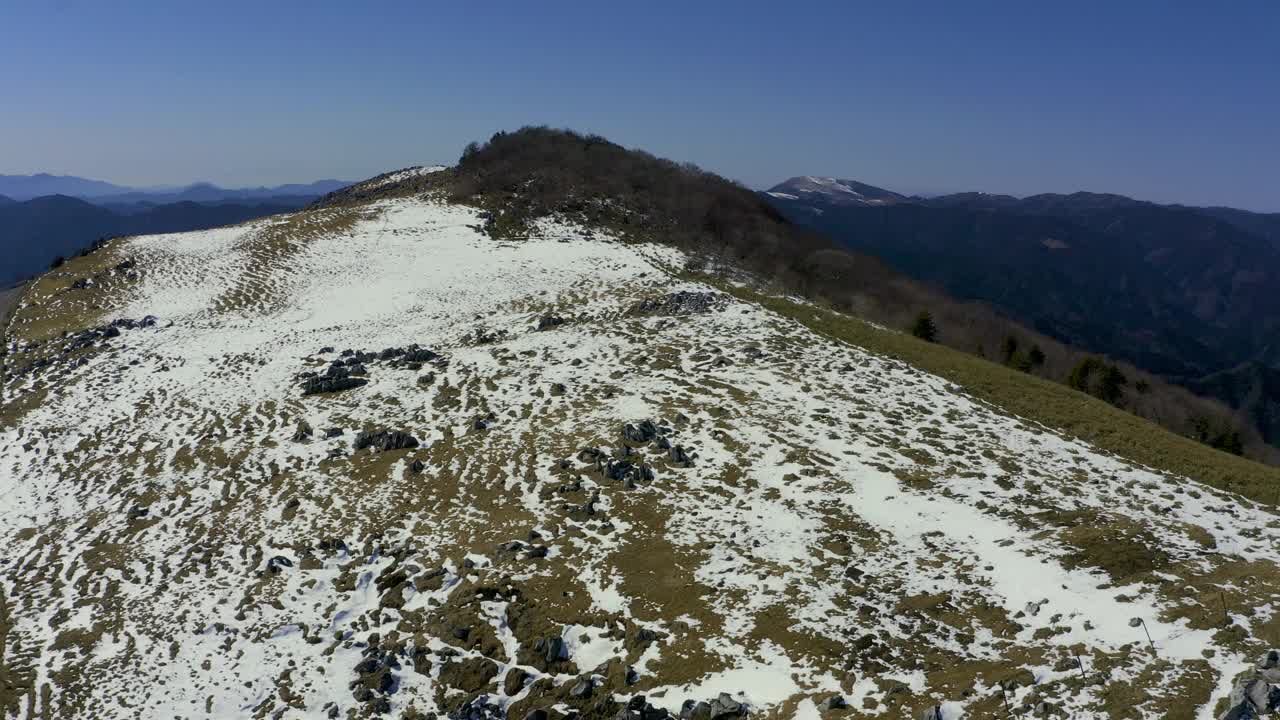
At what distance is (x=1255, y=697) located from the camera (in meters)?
8.81

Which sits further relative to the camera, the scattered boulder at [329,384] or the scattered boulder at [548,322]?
the scattered boulder at [548,322]

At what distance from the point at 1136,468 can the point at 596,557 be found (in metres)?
15.8

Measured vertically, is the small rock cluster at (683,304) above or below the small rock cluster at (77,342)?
above

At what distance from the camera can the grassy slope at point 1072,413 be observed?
18.1m

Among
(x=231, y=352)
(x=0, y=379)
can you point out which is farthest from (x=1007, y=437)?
(x=0, y=379)

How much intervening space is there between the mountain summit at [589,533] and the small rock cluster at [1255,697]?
0.21ft

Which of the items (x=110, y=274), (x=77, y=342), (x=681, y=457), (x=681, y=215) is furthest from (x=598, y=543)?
(x=110, y=274)

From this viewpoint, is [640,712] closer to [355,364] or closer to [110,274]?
[355,364]

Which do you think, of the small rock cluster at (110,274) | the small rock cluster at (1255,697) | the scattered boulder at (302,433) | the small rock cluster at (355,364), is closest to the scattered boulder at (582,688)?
the small rock cluster at (1255,697)

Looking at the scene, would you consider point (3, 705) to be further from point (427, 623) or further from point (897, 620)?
point (897, 620)

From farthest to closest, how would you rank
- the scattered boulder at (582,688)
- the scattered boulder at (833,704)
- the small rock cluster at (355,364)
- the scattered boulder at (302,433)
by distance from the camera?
the small rock cluster at (355,364)
the scattered boulder at (302,433)
the scattered boulder at (582,688)
the scattered boulder at (833,704)

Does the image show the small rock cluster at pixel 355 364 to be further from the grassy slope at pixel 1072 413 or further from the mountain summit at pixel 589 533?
the grassy slope at pixel 1072 413

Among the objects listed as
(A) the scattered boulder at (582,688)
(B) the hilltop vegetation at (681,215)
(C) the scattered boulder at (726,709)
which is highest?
(B) the hilltop vegetation at (681,215)

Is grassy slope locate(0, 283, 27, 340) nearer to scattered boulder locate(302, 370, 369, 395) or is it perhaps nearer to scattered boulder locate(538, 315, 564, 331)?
scattered boulder locate(302, 370, 369, 395)
